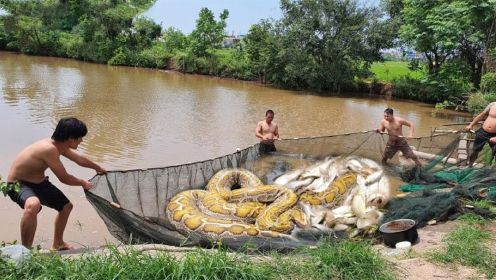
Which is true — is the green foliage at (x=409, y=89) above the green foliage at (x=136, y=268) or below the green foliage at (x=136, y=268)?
above

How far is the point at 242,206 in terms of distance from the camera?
19.7 ft

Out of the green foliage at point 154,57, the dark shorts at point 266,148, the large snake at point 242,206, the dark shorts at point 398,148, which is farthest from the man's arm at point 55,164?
the green foliage at point 154,57

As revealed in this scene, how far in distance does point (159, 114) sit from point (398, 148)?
1114cm

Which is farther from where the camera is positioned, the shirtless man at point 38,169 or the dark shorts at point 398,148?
the dark shorts at point 398,148

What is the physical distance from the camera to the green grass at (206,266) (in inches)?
131

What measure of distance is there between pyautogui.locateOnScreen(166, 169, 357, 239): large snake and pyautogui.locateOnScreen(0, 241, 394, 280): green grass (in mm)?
1370

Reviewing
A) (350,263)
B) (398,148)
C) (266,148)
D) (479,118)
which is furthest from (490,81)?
(350,263)

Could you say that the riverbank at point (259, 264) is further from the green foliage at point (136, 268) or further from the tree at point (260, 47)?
the tree at point (260, 47)

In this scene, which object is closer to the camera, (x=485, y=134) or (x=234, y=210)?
(x=234, y=210)

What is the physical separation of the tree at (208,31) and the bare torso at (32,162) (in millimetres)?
31962

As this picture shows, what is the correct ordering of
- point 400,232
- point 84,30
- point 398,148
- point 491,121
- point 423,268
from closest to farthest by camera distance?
point 423,268, point 400,232, point 491,121, point 398,148, point 84,30

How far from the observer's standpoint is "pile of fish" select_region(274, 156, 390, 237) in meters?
5.79

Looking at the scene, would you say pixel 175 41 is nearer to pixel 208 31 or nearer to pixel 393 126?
pixel 208 31

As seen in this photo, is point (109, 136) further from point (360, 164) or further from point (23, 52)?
point (23, 52)
